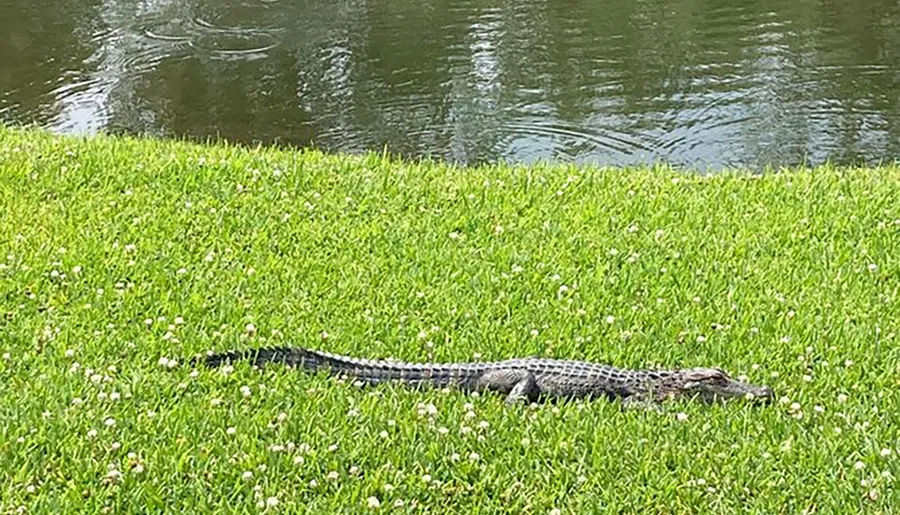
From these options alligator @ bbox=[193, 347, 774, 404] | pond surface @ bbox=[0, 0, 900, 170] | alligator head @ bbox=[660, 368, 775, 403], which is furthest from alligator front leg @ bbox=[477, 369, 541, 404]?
pond surface @ bbox=[0, 0, 900, 170]

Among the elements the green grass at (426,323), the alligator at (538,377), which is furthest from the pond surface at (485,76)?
the alligator at (538,377)

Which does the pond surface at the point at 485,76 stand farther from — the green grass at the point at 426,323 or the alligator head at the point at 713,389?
the alligator head at the point at 713,389

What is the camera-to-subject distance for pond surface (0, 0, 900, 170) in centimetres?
1150

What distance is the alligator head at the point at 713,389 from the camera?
4371 millimetres

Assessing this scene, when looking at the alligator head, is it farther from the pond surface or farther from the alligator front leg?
the pond surface

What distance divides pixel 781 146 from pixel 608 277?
6.04m

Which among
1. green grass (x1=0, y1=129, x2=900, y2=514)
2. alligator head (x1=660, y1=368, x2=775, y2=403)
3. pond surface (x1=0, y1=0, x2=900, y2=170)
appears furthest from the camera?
pond surface (x1=0, y1=0, x2=900, y2=170)

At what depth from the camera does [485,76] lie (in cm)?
1350

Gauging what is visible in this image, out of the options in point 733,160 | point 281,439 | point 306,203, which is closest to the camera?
point 281,439

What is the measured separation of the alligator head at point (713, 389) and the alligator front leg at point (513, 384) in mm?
493

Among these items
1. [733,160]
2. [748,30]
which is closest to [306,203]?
[733,160]

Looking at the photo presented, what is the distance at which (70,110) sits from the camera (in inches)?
514

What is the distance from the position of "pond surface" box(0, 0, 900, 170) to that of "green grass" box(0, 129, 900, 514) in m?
4.01

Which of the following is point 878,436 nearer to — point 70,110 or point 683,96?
point 683,96
